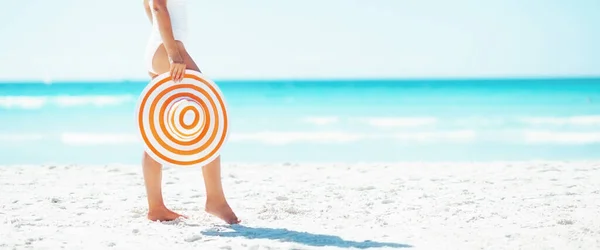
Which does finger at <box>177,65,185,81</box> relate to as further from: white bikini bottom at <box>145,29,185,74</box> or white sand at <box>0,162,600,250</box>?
white sand at <box>0,162,600,250</box>

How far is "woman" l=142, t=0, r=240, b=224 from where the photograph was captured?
309 centimetres

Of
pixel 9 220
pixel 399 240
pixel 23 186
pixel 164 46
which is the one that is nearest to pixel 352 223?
pixel 399 240

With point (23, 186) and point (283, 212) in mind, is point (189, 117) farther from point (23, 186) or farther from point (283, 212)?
point (23, 186)

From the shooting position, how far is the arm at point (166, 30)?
3.09 metres

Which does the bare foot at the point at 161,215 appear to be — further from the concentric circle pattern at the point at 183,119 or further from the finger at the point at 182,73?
the finger at the point at 182,73

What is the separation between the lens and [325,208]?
149 inches

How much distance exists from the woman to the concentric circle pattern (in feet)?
0.29

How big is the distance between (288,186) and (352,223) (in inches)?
53.0

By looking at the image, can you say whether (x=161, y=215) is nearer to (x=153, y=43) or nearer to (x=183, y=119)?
(x=183, y=119)

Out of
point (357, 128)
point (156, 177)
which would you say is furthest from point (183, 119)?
point (357, 128)

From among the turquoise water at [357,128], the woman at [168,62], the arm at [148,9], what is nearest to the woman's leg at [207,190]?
the woman at [168,62]

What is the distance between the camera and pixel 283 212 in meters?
3.67

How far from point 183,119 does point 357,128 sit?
949 centimetres

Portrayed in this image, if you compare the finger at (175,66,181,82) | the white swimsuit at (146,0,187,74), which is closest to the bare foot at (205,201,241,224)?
the finger at (175,66,181,82)
